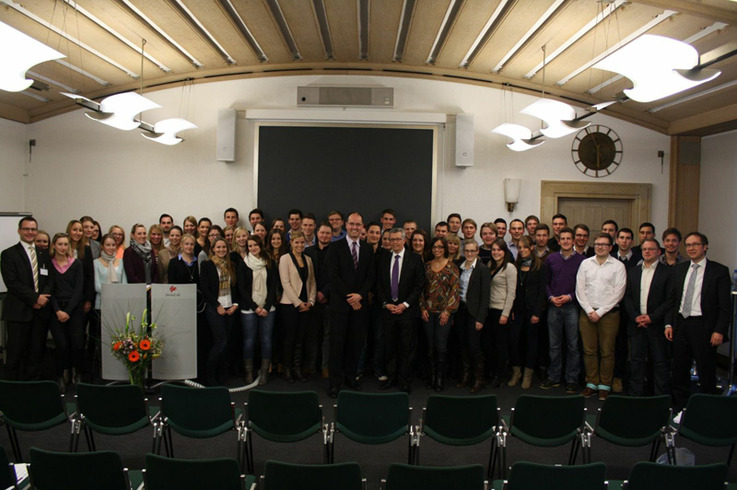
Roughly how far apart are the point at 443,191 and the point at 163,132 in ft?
13.5

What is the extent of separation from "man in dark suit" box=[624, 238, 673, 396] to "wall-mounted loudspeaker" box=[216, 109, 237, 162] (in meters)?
5.69

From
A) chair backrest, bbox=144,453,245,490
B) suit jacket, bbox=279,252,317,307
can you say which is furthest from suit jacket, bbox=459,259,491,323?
chair backrest, bbox=144,453,245,490

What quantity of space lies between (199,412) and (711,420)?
3234 millimetres

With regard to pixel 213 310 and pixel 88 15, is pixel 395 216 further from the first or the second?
pixel 88 15

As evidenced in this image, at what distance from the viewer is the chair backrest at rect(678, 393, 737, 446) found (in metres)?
3.22

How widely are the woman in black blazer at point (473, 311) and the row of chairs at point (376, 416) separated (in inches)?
81.4

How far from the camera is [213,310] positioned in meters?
5.20

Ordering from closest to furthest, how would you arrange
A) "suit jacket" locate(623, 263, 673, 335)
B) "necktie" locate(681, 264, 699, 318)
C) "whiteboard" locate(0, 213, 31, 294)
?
"necktie" locate(681, 264, 699, 318), "suit jacket" locate(623, 263, 673, 335), "whiteboard" locate(0, 213, 31, 294)

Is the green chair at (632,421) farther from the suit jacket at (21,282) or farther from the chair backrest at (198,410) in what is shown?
the suit jacket at (21,282)

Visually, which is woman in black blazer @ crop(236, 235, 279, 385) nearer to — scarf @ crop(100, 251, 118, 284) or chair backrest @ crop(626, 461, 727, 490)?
scarf @ crop(100, 251, 118, 284)

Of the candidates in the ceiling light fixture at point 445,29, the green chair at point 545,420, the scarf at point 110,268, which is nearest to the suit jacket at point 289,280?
the scarf at point 110,268

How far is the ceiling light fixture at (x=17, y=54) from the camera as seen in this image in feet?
11.8

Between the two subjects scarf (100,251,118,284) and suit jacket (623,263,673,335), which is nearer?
suit jacket (623,263,673,335)

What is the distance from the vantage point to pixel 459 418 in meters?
3.17
